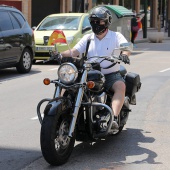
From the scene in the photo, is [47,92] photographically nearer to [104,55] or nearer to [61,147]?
[104,55]

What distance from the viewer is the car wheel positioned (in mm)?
15781

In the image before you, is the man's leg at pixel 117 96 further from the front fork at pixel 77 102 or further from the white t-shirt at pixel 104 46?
the front fork at pixel 77 102

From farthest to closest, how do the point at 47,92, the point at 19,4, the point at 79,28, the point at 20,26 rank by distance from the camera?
1. the point at 19,4
2. the point at 79,28
3. the point at 20,26
4. the point at 47,92

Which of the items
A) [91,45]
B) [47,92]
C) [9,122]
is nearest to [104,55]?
[91,45]

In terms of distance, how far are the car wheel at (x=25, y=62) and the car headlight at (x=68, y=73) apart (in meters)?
9.53

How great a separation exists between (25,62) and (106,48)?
9094mm

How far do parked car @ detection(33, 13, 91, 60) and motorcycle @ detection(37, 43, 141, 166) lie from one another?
37.5 feet

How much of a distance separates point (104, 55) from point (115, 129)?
89 centimetres

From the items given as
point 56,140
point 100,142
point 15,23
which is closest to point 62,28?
point 15,23

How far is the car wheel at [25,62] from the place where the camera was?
15.8 meters

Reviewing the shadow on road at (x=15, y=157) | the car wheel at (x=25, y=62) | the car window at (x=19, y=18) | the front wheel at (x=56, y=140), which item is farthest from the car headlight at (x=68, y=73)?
the car window at (x=19, y=18)

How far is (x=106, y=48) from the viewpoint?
7.09m

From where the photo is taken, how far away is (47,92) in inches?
477

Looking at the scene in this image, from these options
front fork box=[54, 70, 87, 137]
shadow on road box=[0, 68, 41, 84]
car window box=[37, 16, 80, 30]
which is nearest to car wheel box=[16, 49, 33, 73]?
shadow on road box=[0, 68, 41, 84]
